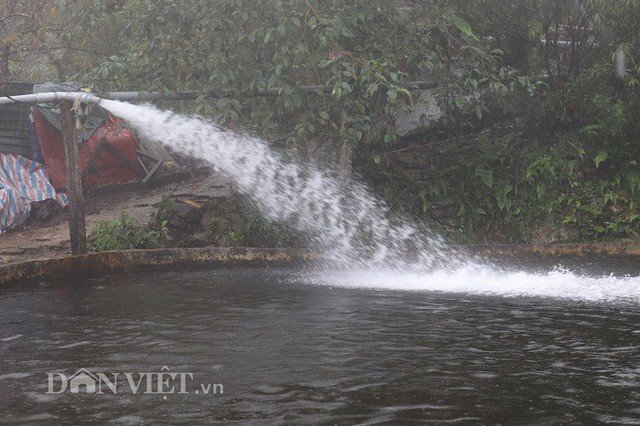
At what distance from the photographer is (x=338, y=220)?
1509cm

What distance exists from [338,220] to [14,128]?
7.40m

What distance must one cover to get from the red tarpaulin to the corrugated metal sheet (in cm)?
42

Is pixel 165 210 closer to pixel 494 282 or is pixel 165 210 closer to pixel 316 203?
pixel 316 203

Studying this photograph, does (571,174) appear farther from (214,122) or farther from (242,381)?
(242,381)

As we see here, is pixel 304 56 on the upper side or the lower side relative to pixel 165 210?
upper

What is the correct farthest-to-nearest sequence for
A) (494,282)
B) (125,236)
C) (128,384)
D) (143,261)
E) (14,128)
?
(14,128), (125,236), (143,261), (494,282), (128,384)

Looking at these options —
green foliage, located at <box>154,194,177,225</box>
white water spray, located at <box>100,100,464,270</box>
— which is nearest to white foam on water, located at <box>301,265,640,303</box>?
white water spray, located at <box>100,100,464,270</box>

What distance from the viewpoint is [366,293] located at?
10766 millimetres

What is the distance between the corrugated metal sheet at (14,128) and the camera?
57.0 feet

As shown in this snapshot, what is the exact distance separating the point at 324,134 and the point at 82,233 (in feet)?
15.3

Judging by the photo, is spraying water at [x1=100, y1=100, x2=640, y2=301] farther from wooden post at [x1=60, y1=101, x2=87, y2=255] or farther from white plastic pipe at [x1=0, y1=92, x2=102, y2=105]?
wooden post at [x1=60, y1=101, x2=87, y2=255]

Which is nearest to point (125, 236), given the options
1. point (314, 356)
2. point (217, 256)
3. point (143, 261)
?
point (143, 261)

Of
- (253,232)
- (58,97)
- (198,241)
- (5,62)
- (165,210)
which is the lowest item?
(198,241)

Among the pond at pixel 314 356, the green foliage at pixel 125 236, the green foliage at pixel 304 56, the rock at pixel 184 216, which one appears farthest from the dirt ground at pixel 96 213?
the pond at pixel 314 356
